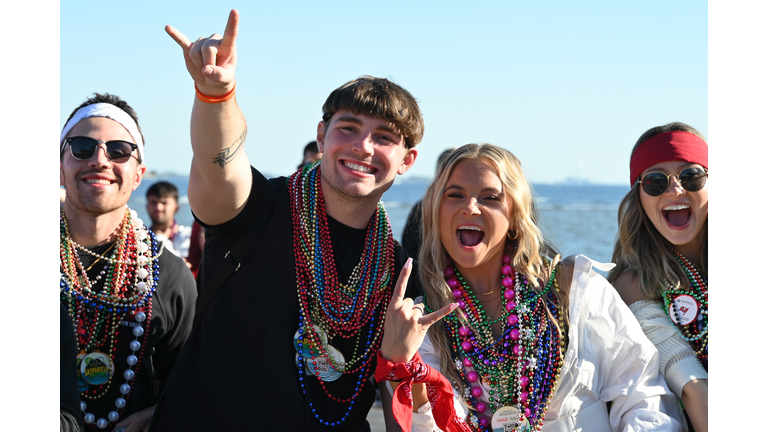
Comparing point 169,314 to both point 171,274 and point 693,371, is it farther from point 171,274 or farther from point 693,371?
point 693,371

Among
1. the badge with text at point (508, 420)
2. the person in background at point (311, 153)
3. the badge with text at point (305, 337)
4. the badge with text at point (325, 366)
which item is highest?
the person in background at point (311, 153)

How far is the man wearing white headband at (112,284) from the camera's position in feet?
10.4

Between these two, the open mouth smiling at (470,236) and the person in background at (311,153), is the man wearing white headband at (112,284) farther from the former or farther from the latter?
the person in background at (311,153)

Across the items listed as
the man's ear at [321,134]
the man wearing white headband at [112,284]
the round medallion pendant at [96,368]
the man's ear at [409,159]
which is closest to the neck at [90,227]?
the man wearing white headband at [112,284]

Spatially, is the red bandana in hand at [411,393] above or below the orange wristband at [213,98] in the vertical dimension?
below

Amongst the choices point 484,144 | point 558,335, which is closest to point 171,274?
point 484,144

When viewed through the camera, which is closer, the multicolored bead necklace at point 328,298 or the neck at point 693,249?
the multicolored bead necklace at point 328,298

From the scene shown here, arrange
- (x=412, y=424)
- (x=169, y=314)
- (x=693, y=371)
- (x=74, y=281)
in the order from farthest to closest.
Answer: (x=169, y=314) → (x=74, y=281) → (x=693, y=371) → (x=412, y=424)

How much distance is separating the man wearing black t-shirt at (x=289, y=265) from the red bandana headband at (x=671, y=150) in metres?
1.26

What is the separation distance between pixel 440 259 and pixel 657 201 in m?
1.24

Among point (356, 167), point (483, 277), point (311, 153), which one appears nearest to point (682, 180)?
point (483, 277)

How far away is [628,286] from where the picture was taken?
3420 millimetres

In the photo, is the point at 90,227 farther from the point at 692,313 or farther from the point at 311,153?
the point at 311,153

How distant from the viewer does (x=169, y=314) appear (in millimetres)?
3402
